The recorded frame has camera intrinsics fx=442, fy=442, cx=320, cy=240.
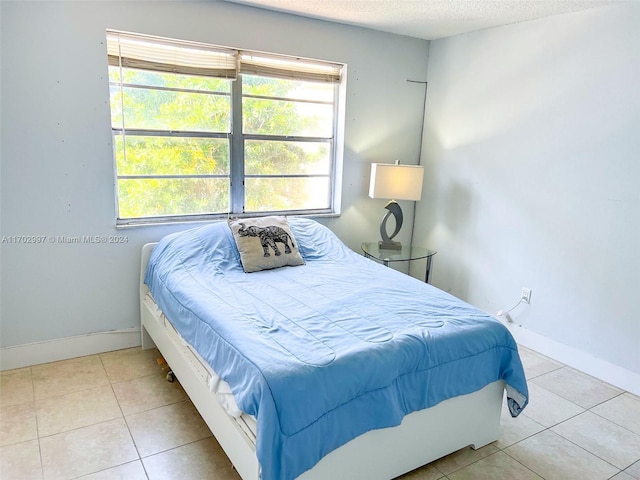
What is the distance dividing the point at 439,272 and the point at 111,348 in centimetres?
269

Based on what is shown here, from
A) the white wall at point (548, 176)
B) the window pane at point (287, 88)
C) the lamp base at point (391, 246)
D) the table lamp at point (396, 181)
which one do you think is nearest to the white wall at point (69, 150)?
the window pane at point (287, 88)

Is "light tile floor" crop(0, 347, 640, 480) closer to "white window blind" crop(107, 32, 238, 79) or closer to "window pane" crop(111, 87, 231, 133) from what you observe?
"window pane" crop(111, 87, 231, 133)

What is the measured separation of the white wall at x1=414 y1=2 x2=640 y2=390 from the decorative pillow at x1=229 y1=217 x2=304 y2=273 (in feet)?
5.26

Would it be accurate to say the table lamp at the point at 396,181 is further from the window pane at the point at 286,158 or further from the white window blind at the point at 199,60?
the white window blind at the point at 199,60

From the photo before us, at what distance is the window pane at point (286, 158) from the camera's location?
3.33m

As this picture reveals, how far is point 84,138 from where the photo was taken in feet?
8.69

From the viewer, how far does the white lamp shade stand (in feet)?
11.3

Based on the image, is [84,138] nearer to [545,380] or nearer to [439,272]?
[439,272]

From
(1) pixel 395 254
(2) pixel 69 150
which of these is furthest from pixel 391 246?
(2) pixel 69 150

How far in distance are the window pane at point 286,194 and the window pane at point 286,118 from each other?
37cm

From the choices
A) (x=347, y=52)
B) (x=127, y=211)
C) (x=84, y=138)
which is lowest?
(x=127, y=211)

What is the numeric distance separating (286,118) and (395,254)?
137 cm

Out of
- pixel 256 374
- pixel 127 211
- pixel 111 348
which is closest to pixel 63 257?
pixel 127 211

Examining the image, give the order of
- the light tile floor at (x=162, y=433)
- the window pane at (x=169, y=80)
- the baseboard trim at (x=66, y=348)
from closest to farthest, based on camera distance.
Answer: the light tile floor at (x=162, y=433)
the baseboard trim at (x=66, y=348)
the window pane at (x=169, y=80)
